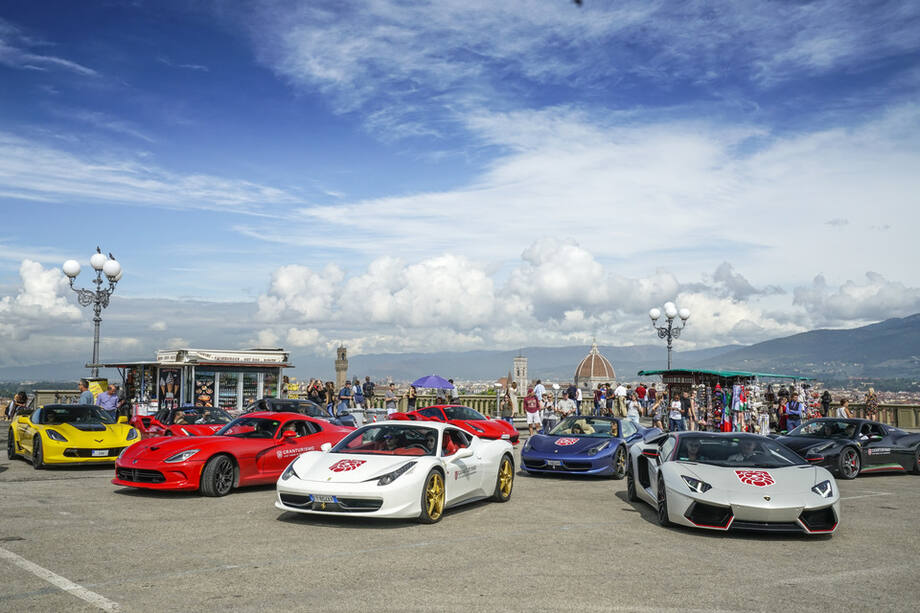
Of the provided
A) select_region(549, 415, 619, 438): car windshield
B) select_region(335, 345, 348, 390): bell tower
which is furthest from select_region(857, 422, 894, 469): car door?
select_region(335, 345, 348, 390): bell tower

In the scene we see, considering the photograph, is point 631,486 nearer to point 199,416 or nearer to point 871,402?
point 199,416

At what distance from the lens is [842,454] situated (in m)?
15.6

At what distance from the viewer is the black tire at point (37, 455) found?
49.8ft

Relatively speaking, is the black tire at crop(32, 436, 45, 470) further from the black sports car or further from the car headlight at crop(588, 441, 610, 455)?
the black sports car

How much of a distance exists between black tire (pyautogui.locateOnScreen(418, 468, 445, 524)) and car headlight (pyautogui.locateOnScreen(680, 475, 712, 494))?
9.53 ft

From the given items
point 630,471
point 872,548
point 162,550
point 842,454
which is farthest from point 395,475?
point 842,454

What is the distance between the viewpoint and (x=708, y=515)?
9.24 meters

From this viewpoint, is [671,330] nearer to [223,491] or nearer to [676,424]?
[676,424]

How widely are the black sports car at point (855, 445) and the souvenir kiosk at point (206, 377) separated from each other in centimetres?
1764

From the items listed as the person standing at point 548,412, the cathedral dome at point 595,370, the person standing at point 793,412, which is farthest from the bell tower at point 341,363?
the cathedral dome at point 595,370

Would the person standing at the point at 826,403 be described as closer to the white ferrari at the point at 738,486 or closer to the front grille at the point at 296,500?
the white ferrari at the point at 738,486

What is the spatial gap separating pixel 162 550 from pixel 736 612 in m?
5.29

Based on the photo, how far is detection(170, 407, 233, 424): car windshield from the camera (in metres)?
18.0

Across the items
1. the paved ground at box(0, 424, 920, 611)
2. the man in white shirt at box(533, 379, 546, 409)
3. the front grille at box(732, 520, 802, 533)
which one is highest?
the man in white shirt at box(533, 379, 546, 409)
